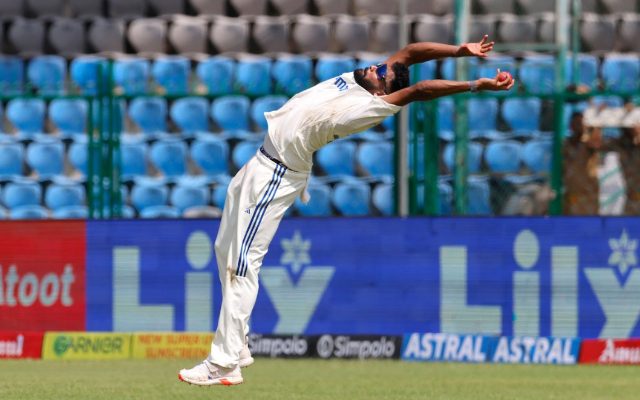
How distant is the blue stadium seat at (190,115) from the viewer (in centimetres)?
1639

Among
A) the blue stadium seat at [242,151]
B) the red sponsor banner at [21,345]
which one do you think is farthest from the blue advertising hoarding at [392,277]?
the blue stadium seat at [242,151]

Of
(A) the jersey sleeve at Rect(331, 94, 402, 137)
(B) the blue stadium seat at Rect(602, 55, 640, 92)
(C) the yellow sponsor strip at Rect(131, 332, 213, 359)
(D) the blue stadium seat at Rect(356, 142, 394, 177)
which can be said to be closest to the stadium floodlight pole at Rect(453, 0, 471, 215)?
(D) the blue stadium seat at Rect(356, 142, 394, 177)

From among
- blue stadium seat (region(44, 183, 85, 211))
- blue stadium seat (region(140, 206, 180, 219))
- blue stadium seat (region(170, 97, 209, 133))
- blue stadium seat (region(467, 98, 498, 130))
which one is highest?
blue stadium seat (region(467, 98, 498, 130))

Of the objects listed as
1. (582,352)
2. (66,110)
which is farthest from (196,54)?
(582,352)

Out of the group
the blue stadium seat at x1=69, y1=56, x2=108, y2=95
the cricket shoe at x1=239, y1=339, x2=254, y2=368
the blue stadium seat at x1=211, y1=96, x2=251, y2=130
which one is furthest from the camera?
the blue stadium seat at x1=69, y1=56, x2=108, y2=95

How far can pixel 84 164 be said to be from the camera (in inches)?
620

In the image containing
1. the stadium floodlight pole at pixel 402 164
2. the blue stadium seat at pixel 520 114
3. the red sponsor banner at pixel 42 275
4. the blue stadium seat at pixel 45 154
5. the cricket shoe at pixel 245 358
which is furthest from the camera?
the blue stadium seat at pixel 45 154

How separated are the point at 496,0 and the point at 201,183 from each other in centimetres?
393

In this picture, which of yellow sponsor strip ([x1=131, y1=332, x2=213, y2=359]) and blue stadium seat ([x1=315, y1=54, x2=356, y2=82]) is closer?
yellow sponsor strip ([x1=131, y1=332, x2=213, y2=359])

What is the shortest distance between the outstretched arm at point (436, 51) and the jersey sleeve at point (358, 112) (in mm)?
301

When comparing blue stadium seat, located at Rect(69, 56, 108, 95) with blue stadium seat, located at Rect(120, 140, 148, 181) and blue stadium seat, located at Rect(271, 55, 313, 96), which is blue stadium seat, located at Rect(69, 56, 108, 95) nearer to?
blue stadium seat, located at Rect(271, 55, 313, 96)

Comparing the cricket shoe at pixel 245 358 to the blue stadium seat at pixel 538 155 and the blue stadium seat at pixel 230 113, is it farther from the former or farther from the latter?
the blue stadium seat at pixel 230 113

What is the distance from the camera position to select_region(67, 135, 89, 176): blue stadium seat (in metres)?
15.8

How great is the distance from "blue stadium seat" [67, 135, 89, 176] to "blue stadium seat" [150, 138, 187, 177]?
804mm
